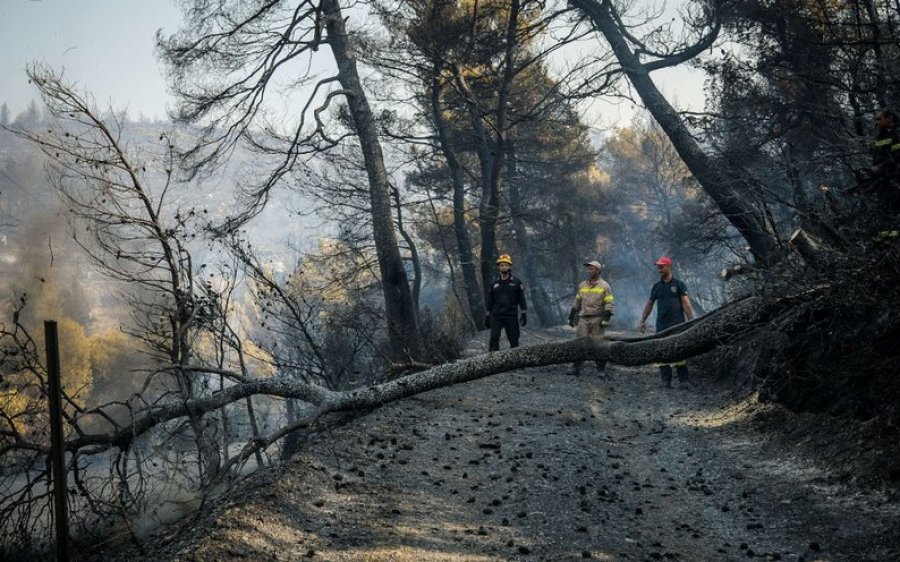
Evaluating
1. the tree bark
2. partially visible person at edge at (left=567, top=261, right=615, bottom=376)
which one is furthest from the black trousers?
the tree bark

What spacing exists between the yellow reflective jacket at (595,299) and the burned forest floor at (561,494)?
286cm

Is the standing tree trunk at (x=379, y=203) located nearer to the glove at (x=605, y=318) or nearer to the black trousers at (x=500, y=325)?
the black trousers at (x=500, y=325)

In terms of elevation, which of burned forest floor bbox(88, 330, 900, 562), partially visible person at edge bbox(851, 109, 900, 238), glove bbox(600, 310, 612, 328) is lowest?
burned forest floor bbox(88, 330, 900, 562)

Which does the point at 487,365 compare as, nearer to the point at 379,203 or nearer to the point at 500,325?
the point at 500,325

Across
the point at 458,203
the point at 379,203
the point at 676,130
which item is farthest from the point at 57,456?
the point at 458,203

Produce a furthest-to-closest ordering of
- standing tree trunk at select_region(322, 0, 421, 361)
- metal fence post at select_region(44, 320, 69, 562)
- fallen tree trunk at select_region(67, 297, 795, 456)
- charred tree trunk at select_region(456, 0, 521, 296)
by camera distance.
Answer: charred tree trunk at select_region(456, 0, 521, 296)
standing tree trunk at select_region(322, 0, 421, 361)
fallen tree trunk at select_region(67, 297, 795, 456)
metal fence post at select_region(44, 320, 69, 562)

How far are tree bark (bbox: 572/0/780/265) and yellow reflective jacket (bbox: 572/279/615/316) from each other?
90.6 inches

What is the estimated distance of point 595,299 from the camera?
38.0 ft

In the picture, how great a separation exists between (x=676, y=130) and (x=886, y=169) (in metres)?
6.44

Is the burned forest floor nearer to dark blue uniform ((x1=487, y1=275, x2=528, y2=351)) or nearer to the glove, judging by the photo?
the glove

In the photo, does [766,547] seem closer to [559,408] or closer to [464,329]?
[559,408]

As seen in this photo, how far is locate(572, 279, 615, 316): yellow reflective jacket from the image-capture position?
1149cm

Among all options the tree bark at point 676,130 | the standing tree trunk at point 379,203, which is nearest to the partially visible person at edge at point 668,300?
the tree bark at point 676,130

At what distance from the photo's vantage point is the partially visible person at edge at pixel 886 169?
20.1 ft
